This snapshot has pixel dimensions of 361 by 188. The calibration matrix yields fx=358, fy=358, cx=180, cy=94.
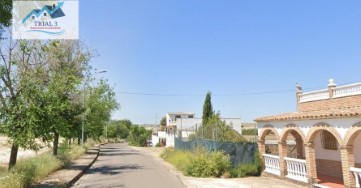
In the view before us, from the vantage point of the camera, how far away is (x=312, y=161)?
14906 millimetres

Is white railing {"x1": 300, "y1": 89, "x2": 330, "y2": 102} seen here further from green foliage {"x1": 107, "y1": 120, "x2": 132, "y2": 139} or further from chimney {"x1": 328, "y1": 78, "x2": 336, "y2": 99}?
green foliage {"x1": 107, "y1": 120, "x2": 132, "y2": 139}

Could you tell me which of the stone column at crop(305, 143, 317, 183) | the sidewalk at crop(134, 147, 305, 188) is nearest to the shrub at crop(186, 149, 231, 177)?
the sidewalk at crop(134, 147, 305, 188)

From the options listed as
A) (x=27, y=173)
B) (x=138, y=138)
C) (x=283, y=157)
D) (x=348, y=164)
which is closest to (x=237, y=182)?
(x=283, y=157)

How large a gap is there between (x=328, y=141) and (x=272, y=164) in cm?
299

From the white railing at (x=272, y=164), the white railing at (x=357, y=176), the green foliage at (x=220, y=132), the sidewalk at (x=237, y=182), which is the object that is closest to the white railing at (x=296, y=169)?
the sidewalk at (x=237, y=182)

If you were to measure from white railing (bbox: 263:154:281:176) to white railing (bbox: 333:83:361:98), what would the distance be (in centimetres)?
422

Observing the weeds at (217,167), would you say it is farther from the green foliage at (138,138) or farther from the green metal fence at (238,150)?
the green foliage at (138,138)

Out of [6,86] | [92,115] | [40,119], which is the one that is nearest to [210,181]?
[40,119]

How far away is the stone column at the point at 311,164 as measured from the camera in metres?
14.9

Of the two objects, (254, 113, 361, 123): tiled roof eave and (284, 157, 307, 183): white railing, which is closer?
(254, 113, 361, 123): tiled roof eave

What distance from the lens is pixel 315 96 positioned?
18062 millimetres

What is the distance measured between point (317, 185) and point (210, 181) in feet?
16.2

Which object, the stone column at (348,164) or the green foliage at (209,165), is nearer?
the stone column at (348,164)

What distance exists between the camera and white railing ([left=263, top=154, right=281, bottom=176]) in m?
17.9
